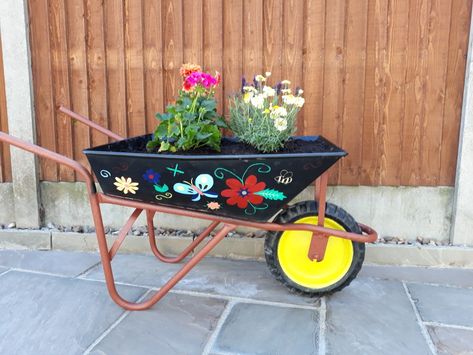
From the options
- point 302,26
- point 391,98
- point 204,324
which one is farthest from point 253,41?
point 204,324

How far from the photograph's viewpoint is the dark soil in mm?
2359

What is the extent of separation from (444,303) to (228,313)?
1.16 m

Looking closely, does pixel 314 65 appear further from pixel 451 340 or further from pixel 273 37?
pixel 451 340

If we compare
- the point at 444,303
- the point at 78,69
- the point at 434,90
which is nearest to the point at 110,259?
the point at 78,69

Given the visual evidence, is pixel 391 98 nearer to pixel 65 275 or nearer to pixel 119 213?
pixel 119 213

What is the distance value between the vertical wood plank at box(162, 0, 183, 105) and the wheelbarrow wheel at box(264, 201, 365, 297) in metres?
1.25

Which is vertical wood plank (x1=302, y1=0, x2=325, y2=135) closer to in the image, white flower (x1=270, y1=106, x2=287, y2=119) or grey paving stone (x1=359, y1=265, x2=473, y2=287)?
white flower (x1=270, y1=106, x2=287, y2=119)

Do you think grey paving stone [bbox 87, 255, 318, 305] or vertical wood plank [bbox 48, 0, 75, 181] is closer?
grey paving stone [bbox 87, 255, 318, 305]

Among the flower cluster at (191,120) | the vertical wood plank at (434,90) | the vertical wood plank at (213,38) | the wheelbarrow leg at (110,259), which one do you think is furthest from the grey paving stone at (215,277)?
the vertical wood plank at (434,90)

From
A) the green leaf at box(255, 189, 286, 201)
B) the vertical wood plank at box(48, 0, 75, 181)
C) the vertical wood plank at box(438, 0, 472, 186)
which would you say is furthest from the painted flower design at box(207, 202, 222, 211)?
the vertical wood plank at box(438, 0, 472, 186)

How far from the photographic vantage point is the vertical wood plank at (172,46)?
308cm

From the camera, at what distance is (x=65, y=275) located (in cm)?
285

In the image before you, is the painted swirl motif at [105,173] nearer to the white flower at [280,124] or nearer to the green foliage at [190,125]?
the green foliage at [190,125]

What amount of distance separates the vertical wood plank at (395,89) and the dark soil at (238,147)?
588 millimetres
